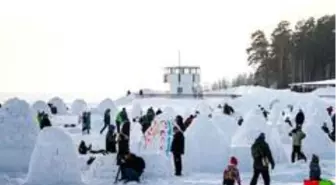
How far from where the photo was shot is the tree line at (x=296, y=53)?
4281 inches

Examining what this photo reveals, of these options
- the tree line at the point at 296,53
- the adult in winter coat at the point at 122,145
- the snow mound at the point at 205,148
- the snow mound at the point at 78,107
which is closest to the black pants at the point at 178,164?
the snow mound at the point at 205,148

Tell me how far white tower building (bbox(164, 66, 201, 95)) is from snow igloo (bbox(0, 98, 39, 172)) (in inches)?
2581

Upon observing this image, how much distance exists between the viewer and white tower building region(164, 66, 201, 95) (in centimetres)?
9112

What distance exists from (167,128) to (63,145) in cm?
503

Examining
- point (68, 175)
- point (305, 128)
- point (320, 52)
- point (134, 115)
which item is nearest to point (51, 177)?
point (68, 175)

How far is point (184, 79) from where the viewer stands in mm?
92000

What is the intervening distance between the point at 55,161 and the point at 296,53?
307ft

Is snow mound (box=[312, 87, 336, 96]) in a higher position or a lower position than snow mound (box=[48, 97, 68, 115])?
higher

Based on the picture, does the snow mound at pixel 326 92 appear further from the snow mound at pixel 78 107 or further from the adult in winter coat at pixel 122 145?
the adult in winter coat at pixel 122 145

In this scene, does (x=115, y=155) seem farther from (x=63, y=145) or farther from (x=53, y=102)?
(x=53, y=102)

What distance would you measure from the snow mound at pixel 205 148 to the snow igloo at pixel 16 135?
4.89 meters

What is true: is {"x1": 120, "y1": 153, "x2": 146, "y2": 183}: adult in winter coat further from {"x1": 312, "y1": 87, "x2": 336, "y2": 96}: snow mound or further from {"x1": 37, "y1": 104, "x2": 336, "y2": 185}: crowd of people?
{"x1": 312, "y1": 87, "x2": 336, "y2": 96}: snow mound

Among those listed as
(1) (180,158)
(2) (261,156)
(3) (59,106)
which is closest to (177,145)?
(1) (180,158)

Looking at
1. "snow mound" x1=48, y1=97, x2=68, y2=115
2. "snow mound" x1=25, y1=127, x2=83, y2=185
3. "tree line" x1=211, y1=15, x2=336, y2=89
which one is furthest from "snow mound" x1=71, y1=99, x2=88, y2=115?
"tree line" x1=211, y1=15, x2=336, y2=89
